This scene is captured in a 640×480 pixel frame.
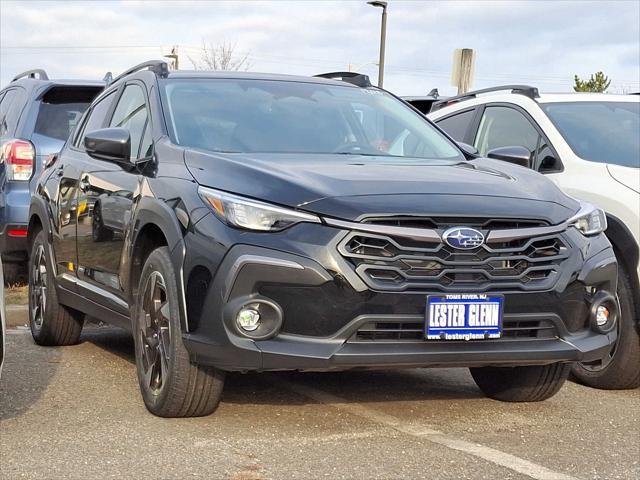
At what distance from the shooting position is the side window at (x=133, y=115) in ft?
19.8

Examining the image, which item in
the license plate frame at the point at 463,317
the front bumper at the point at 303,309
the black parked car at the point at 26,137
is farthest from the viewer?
the black parked car at the point at 26,137

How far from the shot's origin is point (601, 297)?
519cm

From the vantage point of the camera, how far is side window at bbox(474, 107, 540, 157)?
7254 mm

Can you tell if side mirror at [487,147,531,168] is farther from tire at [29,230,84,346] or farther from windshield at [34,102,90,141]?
windshield at [34,102,90,141]

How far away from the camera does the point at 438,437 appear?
4.98 metres

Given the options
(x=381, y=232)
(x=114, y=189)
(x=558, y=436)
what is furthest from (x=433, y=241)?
(x=114, y=189)

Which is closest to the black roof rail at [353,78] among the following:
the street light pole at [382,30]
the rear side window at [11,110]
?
the rear side window at [11,110]

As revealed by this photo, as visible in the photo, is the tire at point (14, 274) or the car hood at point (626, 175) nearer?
the car hood at point (626, 175)

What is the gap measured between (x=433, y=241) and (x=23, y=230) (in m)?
5.11

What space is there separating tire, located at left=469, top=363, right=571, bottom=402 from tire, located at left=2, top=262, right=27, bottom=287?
5117 mm

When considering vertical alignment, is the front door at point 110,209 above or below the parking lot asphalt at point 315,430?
above

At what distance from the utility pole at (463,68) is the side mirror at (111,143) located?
9939 millimetres

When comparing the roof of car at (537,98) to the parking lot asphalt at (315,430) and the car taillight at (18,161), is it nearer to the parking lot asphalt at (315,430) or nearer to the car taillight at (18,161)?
the parking lot asphalt at (315,430)

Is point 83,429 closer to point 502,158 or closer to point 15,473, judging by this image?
point 15,473
